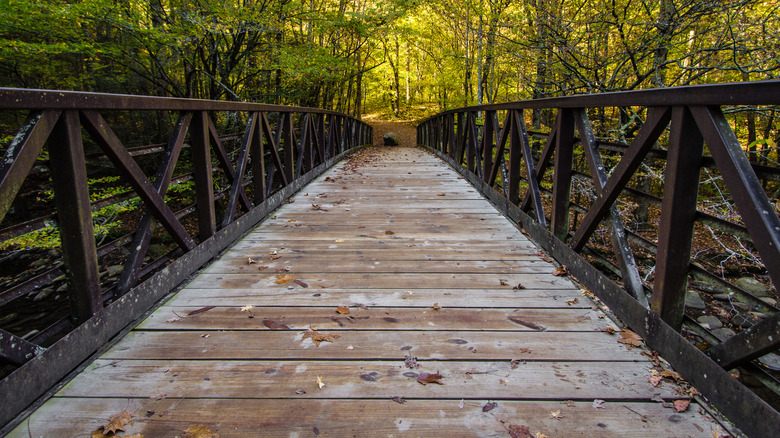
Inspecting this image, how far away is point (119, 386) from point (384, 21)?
13.6 m

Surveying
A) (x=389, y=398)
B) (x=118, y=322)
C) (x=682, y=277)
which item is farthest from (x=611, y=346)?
(x=118, y=322)

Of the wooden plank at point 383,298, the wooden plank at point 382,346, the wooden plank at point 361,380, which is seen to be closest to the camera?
the wooden plank at point 361,380

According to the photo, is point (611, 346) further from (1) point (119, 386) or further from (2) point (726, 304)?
(2) point (726, 304)

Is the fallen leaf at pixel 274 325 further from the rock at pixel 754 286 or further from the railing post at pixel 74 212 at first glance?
the rock at pixel 754 286

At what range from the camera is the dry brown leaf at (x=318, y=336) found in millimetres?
2107

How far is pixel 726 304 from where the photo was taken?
5.92 m

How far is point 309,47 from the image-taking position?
10641 mm

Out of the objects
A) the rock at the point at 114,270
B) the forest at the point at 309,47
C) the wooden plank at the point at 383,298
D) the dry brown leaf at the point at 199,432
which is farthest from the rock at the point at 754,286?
the rock at the point at 114,270

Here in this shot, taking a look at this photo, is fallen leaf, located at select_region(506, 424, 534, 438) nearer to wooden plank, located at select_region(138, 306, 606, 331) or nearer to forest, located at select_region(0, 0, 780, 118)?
wooden plank, located at select_region(138, 306, 606, 331)

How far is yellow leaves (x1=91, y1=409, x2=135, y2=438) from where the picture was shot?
151 centimetres

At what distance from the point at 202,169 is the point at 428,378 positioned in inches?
87.5

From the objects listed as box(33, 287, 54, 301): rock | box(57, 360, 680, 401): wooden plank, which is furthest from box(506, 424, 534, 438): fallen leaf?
box(33, 287, 54, 301): rock

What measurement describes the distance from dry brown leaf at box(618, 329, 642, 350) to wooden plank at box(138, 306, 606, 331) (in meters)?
0.12

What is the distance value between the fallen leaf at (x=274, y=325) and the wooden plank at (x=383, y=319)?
0.02m
